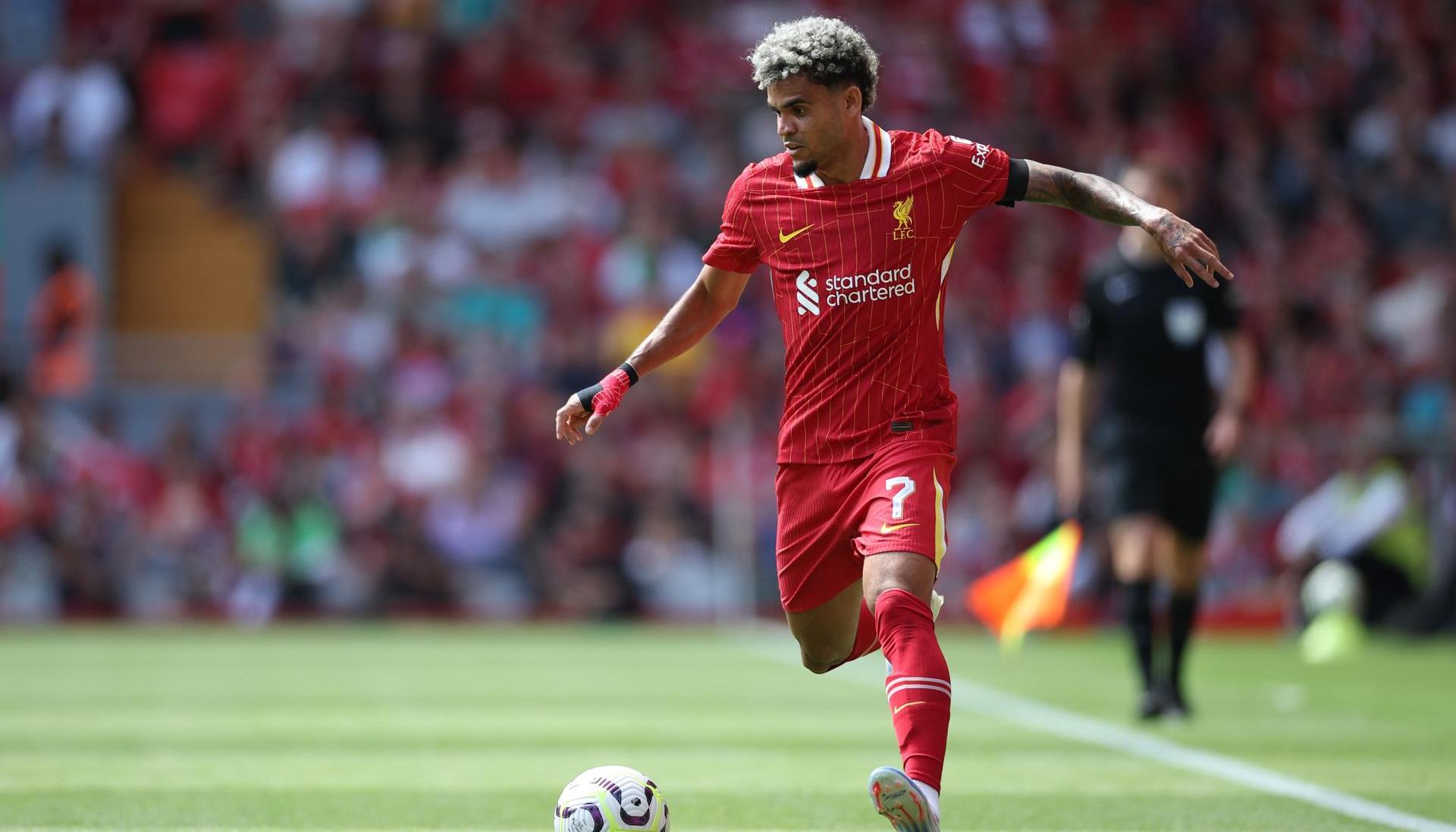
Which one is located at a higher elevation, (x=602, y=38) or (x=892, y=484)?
(x=602, y=38)

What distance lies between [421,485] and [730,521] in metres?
3.18

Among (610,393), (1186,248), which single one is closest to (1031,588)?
(610,393)

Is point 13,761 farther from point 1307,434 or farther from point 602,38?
point 602,38

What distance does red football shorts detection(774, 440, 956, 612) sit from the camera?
558 cm

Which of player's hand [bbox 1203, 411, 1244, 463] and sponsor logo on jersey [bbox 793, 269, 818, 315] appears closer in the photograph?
sponsor logo on jersey [bbox 793, 269, 818, 315]

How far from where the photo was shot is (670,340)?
634cm

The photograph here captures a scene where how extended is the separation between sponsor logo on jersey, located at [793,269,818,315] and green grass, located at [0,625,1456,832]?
66.0 inches

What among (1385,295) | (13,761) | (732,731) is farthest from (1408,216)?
(13,761)

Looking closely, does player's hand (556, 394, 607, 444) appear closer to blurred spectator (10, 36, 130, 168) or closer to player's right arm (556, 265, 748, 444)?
player's right arm (556, 265, 748, 444)

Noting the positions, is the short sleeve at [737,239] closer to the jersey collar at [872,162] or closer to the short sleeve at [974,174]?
the jersey collar at [872,162]

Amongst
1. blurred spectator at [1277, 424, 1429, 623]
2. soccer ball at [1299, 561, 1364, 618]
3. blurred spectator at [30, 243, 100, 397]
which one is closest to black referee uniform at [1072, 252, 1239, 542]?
soccer ball at [1299, 561, 1364, 618]

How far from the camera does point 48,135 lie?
2114 centimetres

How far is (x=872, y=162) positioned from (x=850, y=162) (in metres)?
0.07

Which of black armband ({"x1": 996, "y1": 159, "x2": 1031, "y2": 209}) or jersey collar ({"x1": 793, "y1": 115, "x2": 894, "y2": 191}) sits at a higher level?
jersey collar ({"x1": 793, "y1": 115, "x2": 894, "y2": 191})
